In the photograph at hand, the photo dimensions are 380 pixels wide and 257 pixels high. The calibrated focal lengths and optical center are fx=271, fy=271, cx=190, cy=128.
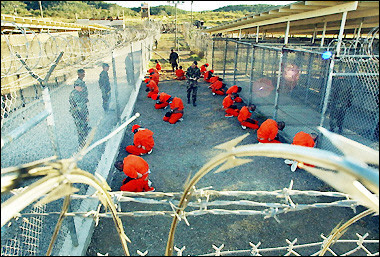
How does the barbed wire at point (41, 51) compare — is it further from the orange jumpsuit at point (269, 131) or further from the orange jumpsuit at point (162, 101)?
the orange jumpsuit at point (269, 131)

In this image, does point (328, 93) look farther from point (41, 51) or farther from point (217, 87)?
point (217, 87)

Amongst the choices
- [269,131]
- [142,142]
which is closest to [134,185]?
[142,142]

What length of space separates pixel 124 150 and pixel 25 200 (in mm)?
5113

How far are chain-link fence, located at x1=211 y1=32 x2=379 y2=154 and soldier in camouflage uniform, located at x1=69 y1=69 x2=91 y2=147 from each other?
4.63 meters

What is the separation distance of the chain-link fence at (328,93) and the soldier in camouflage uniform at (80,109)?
4.63 metres

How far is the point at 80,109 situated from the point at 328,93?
4.86m

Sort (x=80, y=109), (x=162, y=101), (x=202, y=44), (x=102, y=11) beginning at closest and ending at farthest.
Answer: (x=80, y=109) → (x=162, y=101) → (x=202, y=44) → (x=102, y=11)

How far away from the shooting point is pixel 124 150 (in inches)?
251

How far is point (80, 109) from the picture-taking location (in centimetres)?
548

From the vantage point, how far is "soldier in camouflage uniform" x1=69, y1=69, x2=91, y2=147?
207 inches

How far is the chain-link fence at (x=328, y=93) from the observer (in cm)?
541

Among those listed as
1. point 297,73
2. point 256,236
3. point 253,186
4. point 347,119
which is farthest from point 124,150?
point 297,73

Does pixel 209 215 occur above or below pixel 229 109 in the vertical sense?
below

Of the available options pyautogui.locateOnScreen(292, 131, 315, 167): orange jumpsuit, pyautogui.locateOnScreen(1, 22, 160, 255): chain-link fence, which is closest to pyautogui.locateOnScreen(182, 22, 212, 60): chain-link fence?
pyautogui.locateOnScreen(1, 22, 160, 255): chain-link fence
